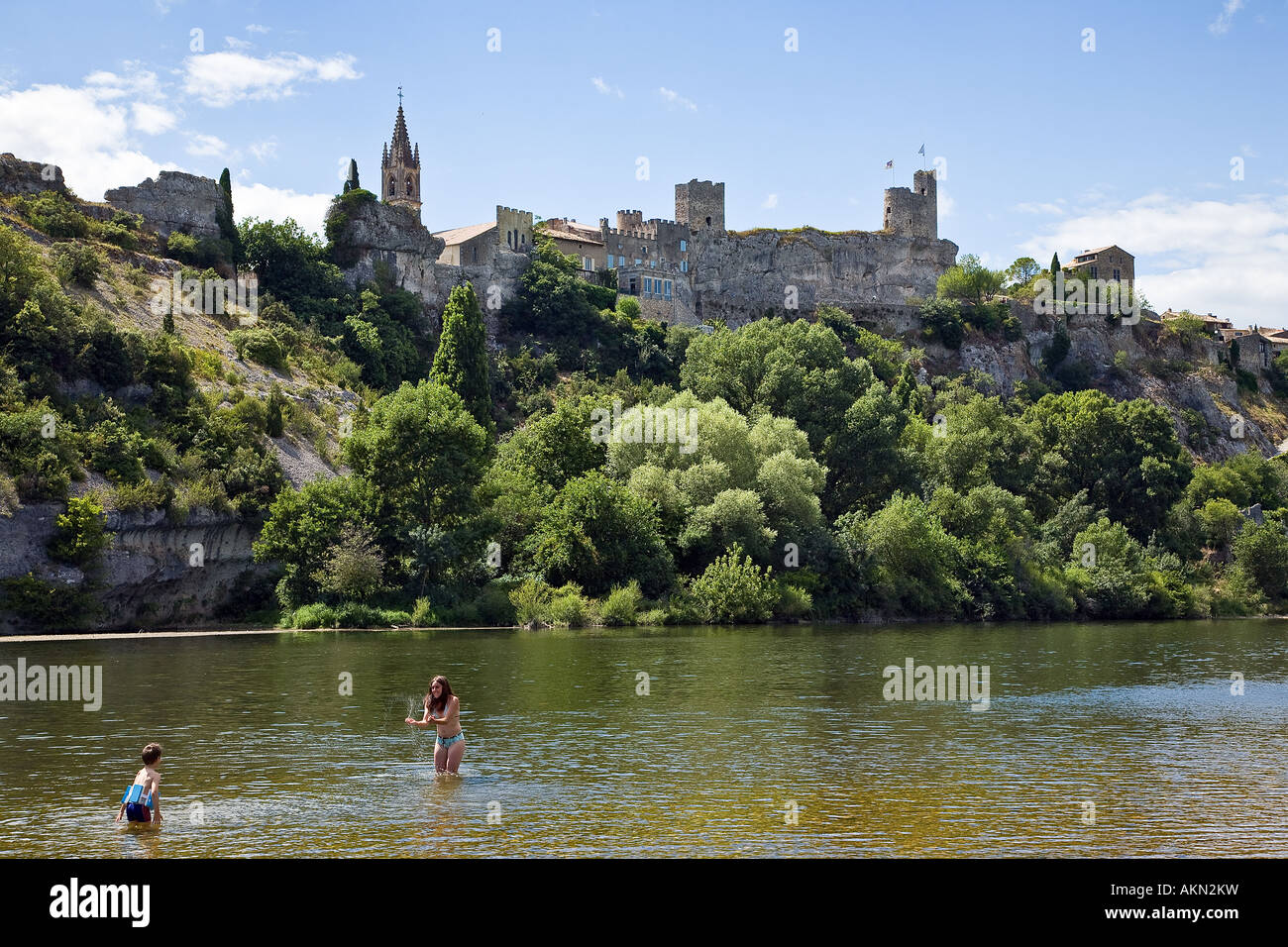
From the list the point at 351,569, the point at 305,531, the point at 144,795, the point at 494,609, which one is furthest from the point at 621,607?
the point at 144,795

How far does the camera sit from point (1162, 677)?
34.9 metres

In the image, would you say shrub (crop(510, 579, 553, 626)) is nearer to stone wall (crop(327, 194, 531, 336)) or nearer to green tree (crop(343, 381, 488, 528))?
green tree (crop(343, 381, 488, 528))

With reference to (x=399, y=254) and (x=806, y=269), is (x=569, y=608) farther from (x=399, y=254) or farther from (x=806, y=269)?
(x=806, y=269)

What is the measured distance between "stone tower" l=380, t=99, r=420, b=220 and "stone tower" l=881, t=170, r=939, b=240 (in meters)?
44.2

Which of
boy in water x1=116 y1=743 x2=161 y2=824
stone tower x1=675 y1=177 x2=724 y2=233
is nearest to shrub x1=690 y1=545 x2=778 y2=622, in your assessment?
boy in water x1=116 y1=743 x2=161 y2=824

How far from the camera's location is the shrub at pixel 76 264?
58.2 meters

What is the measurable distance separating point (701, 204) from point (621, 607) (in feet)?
218

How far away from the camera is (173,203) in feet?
230

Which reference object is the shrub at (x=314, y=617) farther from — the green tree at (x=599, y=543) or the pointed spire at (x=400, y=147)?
the pointed spire at (x=400, y=147)

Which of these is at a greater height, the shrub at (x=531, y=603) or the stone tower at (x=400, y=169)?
the stone tower at (x=400, y=169)

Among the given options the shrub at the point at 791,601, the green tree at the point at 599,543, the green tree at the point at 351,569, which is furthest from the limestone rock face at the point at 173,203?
the shrub at the point at 791,601

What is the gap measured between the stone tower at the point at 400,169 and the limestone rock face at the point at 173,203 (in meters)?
29.5

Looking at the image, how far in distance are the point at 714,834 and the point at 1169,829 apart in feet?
18.7

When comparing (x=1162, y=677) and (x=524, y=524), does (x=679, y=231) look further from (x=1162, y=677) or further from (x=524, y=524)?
(x=1162, y=677)
